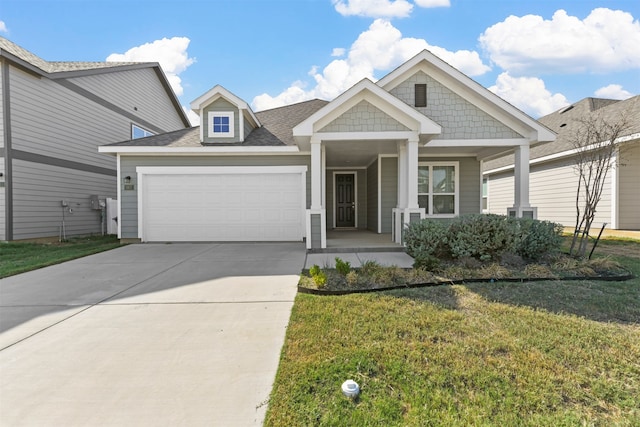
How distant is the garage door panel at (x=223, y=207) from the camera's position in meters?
9.84

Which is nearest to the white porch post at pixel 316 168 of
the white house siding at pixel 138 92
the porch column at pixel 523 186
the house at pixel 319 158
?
the house at pixel 319 158

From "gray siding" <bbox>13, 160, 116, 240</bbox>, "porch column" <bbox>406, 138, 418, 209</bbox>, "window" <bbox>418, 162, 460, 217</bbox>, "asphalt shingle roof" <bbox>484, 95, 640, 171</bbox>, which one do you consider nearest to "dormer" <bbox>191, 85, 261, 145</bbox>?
"porch column" <bbox>406, 138, 418, 209</bbox>

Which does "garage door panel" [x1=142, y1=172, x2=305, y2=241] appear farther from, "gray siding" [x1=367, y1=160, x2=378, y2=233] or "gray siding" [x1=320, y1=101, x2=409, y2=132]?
"gray siding" [x1=367, y1=160, x2=378, y2=233]

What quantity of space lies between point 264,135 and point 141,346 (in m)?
8.49

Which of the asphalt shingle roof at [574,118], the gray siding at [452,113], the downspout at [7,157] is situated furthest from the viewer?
the asphalt shingle roof at [574,118]

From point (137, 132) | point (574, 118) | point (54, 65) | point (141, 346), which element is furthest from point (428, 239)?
point (137, 132)

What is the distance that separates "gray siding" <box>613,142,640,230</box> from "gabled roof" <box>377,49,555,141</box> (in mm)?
6125

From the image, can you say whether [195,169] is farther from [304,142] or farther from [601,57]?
[601,57]

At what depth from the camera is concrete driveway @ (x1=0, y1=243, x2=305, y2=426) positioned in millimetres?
2203

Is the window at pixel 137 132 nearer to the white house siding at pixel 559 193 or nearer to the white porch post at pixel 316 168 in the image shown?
the white porch post at pixel 316 168

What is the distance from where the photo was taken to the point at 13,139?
9617 mm

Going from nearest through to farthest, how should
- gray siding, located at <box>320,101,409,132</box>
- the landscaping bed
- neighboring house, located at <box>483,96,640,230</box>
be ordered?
the landscaping bed → gray siding, located at <box>320,101,409,132</box> → neighboring house, located at <box>483,96,640,230</box>

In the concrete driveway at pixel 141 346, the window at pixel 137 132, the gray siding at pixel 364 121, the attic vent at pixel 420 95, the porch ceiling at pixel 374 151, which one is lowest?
the concrete driveway at pixel 141 346

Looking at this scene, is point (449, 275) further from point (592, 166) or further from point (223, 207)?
point (223, 207)
